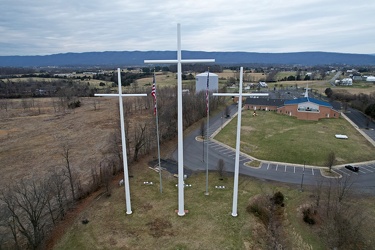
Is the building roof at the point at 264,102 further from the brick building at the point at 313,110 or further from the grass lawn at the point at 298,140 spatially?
Result: the grass lawn at the point at 298,140

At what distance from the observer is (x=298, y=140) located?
47250 millimetres

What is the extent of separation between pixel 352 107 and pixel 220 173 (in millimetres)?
67874

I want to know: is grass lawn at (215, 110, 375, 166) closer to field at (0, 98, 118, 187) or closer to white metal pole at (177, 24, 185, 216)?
white metal pole at (177, 24, 185, 216)

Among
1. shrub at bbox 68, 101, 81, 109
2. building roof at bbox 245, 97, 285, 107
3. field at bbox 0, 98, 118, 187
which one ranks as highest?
building roof at bbox 245, 97, 285, 107

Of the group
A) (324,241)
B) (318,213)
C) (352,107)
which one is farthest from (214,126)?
(352,107)

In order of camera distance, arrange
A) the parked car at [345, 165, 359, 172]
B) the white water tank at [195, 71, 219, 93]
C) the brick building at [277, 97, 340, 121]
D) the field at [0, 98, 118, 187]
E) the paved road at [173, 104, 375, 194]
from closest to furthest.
A: the paved road at [173, 104, 375, 194], the parked car at [345, 165, 359, 172], the field at [0, 98, 118, 187], the brick building at [277, 97, 340, 121], the white water tank at [195, 71, 219, 93]

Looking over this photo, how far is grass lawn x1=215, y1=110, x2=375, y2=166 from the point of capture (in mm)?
39188

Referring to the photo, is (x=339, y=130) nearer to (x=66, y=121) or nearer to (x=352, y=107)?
(x=352, y=107)

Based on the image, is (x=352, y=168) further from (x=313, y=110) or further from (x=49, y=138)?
(x=49, y=138)

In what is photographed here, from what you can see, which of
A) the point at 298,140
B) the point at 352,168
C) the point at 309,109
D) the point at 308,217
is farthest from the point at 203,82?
the point at 308,217

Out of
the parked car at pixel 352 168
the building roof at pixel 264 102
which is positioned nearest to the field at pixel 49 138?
the parked car at pixel 352 168

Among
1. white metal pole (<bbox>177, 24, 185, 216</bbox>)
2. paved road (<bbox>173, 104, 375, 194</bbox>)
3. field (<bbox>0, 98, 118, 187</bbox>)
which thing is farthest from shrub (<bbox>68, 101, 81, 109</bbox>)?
white metal pole (<bbox>177, 24, 185, 216</bbox>)

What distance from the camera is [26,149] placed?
4416 centimetres

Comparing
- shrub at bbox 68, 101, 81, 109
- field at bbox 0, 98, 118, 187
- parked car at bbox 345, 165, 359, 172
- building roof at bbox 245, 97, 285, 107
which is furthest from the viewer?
shrub at bbox 68, 101, 81, 109
